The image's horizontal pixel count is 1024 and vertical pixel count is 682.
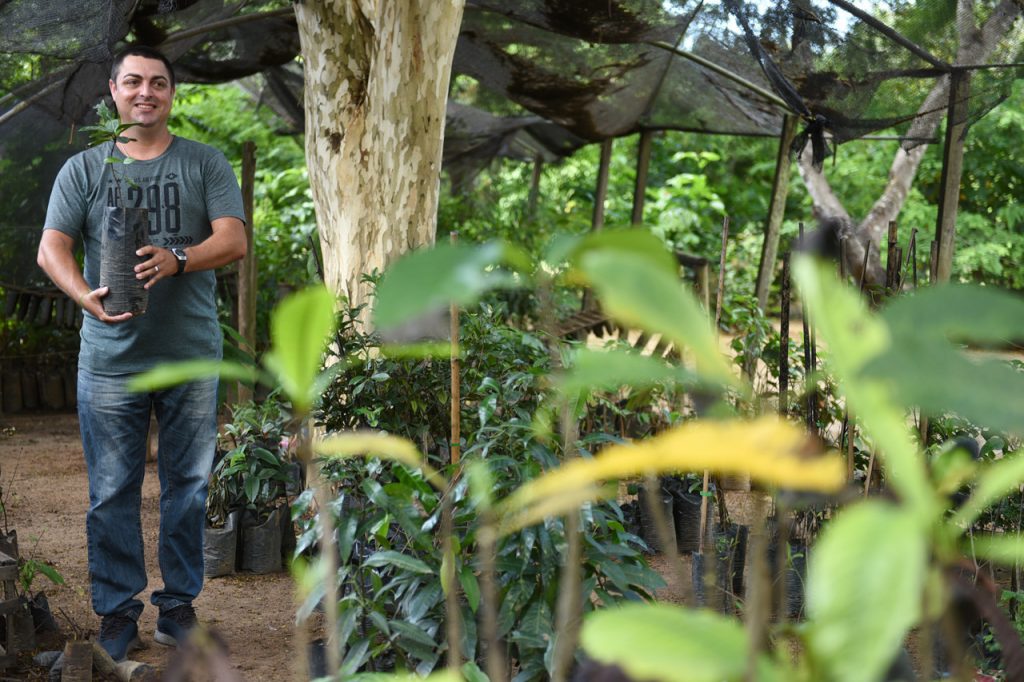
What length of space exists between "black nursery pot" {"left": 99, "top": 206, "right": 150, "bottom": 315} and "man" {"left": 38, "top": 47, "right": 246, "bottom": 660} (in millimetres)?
97

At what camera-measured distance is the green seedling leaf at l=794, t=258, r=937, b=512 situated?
0.43 m

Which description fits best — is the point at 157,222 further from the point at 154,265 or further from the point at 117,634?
the point at 117,634

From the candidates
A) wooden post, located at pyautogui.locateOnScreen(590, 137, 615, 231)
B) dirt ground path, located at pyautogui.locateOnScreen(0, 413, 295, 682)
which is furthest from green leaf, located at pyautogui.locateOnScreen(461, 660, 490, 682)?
wooden post, located at pyautogui.locateOnScreen(590, 137, 615, 231)

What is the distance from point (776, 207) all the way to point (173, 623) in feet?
15.4

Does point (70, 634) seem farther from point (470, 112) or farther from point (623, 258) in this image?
point (470, 112)

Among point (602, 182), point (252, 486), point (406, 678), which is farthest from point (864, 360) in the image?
point (602, 182)

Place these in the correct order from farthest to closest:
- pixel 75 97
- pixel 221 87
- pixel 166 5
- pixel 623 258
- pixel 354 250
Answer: pixel 221 87 < pixel 75 97 < pixel 354 250 < pixel 166 5 < pixel 623 258

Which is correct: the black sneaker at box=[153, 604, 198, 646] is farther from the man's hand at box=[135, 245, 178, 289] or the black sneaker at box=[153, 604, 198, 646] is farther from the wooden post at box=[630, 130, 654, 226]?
the wooden post at box=[630, 130, 654, 226]

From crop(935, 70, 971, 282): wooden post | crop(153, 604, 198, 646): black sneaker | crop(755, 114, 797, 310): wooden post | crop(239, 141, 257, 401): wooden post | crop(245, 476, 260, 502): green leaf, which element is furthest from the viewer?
crop(755, 114, 797, 310): wooden post

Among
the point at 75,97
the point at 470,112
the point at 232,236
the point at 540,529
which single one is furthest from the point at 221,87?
the point at 540,529

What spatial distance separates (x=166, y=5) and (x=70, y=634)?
213 centimetres

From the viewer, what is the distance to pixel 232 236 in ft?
9.30

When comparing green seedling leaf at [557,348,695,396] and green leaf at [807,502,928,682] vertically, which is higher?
green seedling leaf at [557,348,695,396]

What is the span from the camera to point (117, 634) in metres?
2.80
